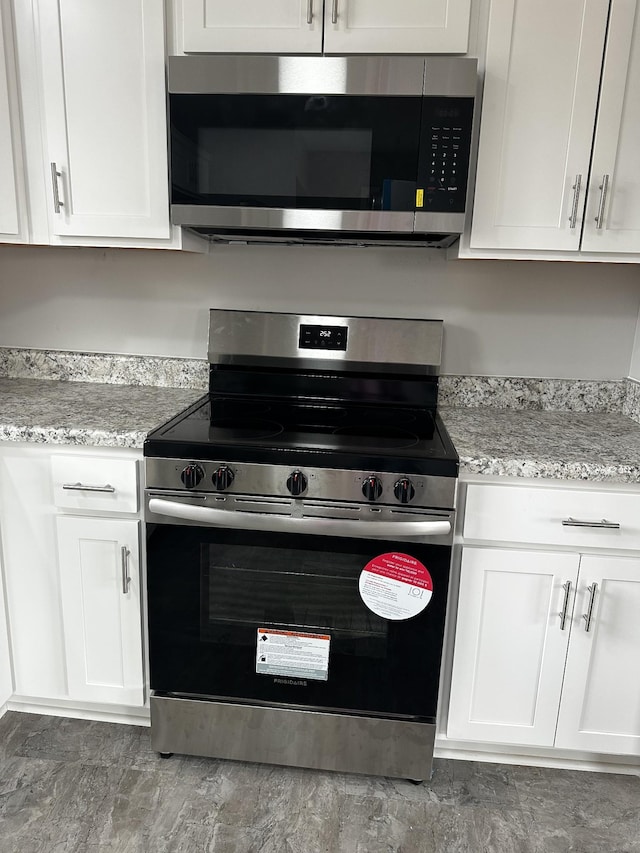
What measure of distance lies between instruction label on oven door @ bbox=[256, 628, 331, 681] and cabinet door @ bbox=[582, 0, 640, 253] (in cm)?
126

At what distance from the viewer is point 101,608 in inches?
63.6

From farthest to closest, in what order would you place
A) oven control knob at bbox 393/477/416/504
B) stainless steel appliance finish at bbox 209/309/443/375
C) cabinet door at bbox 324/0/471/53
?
stainless steel appliance finish at bbox 209/309/443/375 < cabinet door at bbox 324/0/471/53 < oven control knob at bbox 393/477/416/504

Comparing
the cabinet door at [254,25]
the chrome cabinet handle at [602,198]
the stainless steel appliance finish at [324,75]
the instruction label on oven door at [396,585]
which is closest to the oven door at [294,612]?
the instruction label on oven door at [396,585]

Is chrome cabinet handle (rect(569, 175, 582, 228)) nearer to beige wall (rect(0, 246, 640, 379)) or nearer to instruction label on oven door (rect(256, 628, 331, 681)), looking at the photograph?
beige wall (rect(0, 246, 640, 379))

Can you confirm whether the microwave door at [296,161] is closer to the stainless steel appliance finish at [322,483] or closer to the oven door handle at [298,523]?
the stainless steel appliance finish at [322,483]

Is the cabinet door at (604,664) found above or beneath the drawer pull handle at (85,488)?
beneath

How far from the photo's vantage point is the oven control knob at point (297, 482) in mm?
1407

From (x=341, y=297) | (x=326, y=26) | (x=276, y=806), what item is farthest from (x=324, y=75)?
(x=276, y=806)

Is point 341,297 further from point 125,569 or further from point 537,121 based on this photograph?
point 125,569

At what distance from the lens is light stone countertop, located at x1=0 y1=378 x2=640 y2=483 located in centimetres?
143

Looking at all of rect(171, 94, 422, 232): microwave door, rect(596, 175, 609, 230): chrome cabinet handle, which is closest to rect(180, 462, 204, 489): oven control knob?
rect(171, 94, 422, 232): microwave door

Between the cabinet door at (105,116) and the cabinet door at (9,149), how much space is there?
87 millimetres

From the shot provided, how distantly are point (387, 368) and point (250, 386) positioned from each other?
0.44m

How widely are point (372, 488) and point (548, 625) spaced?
59 cm
